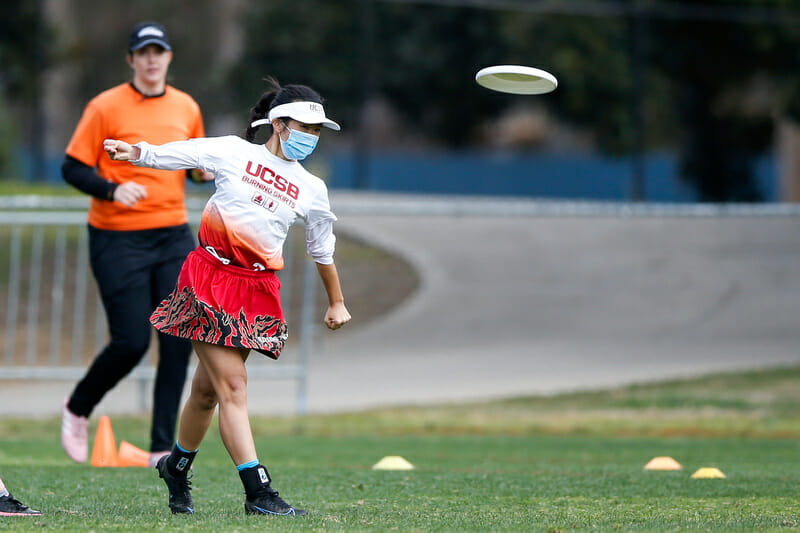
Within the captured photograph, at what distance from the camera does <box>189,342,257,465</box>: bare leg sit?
5.19 metres

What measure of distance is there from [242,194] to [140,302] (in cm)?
216

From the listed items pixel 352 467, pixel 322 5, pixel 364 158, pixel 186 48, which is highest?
pixel 186 48

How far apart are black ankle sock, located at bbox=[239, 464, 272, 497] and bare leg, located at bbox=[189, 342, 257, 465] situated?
0.04m

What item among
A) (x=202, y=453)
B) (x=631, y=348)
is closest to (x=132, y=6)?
(x=631, y=348)

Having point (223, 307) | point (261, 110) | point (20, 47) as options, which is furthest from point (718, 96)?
A: point (223, 307)

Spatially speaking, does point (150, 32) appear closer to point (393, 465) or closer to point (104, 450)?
point (104, 450)

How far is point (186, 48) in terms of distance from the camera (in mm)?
53719

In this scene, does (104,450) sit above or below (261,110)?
below

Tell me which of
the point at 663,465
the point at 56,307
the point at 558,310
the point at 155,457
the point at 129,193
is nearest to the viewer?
the point at 129,193

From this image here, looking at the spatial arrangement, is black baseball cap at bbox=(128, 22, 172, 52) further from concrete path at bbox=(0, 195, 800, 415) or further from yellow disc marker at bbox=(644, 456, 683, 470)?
concrete path at bbox=(0, 195, 800, 415)

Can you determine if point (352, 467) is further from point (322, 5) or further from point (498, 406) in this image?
point (322, 5)

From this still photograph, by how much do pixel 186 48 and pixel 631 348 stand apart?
135 ft

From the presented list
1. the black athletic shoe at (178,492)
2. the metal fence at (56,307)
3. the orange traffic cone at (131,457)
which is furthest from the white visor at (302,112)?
the metal fence at (56,307)

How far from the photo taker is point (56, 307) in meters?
12.0
